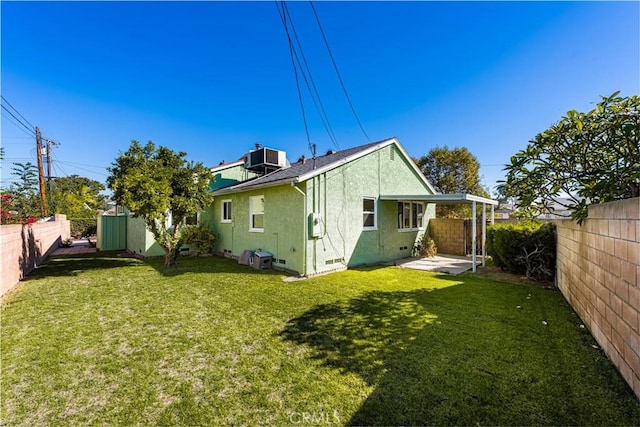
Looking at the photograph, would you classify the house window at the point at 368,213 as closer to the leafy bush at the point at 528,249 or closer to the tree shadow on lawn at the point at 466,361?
the leafy bush at the point at 528,249

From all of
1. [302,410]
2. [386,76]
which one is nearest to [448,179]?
[386,76]

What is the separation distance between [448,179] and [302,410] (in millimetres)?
27768

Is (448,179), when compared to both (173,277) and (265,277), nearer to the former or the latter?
(265,277)

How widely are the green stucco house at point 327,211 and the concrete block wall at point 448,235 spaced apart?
68 centimetres

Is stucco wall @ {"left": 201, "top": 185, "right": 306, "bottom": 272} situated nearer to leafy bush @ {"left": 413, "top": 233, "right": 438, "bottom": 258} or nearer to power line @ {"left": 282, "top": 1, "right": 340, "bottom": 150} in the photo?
power line @ {"left": 282, "top": 1, "right": 340, "bottom": 150}

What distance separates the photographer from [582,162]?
523 centimetres

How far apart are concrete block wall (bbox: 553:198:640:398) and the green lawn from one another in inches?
11.2

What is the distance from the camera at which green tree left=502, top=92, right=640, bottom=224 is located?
14.4ft

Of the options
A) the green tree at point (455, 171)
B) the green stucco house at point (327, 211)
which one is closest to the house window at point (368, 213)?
the green stucco house at point (327, 211)

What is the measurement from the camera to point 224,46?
429 inches

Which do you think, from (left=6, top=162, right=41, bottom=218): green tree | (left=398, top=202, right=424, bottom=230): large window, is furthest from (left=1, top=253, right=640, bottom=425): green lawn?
(left=6, top=162, right=41, bottom=218): green tree

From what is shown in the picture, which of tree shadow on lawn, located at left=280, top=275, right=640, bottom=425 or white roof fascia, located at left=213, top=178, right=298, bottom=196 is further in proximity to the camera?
white roof fascia, located at left=213, top=178, right=298, bottom=196

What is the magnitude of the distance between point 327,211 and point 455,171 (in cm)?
2189

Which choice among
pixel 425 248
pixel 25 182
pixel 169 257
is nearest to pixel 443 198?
pixel 425 248
